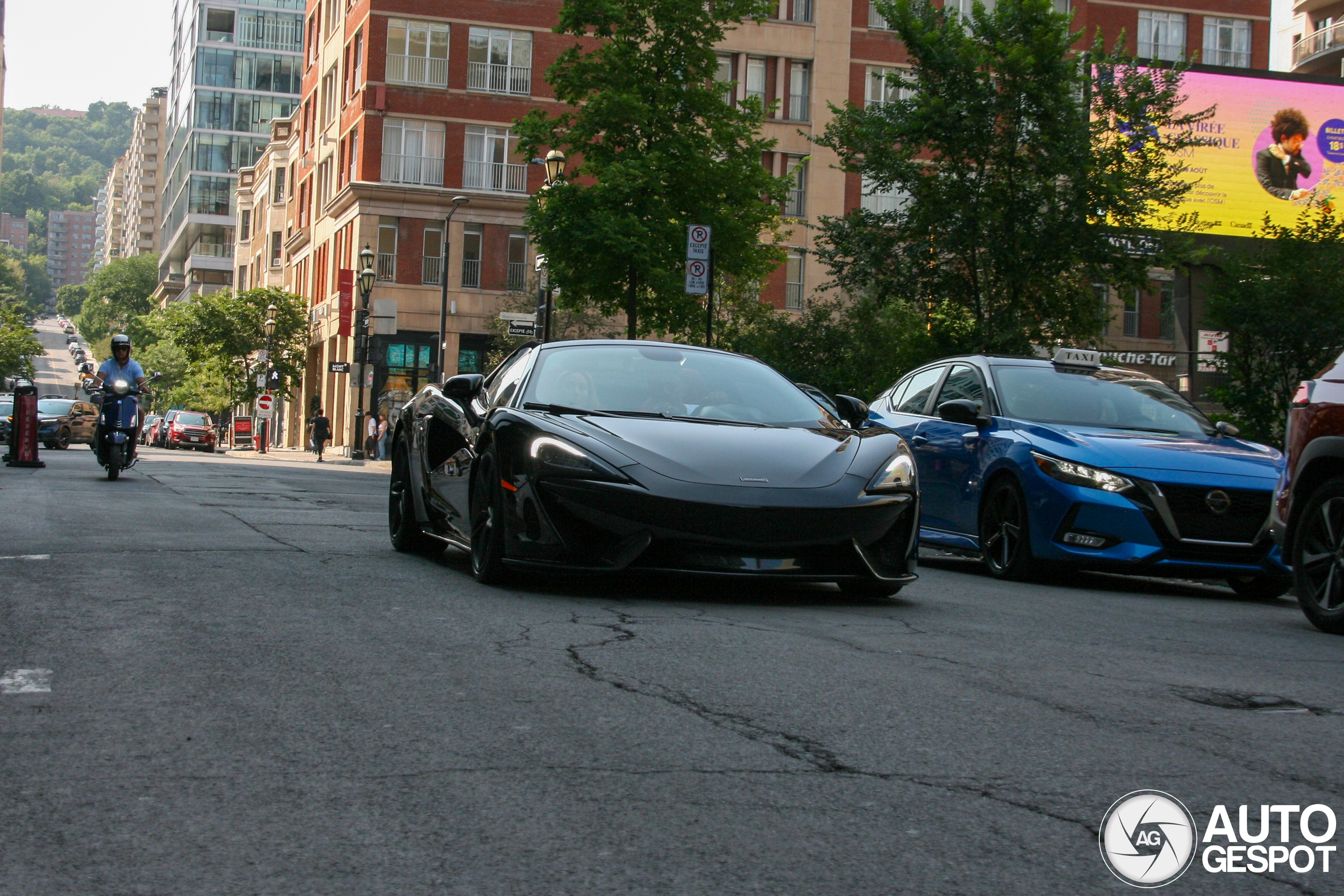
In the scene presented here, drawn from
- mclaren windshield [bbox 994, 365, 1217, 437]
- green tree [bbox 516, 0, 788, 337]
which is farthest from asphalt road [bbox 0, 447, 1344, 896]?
green tree [bbox 516, 0, 788, 337]

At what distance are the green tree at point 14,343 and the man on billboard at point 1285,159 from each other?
3109 inches

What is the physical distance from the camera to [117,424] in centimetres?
1842

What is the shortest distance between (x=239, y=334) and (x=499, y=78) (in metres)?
17.8

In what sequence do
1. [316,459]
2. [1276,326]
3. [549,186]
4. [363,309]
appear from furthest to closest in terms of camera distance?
[316,459]
[363,309]
[549,186]
[1276,326]

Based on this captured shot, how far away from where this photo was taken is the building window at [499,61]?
53.2 m

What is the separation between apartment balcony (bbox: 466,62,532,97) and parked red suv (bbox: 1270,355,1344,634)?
4826 centimetres

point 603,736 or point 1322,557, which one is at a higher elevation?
point 1322,557

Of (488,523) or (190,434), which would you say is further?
(190,434)

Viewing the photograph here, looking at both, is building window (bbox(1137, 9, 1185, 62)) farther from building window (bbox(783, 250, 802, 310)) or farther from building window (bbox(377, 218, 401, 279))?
building window (bbox(377, 218, 401, 279))

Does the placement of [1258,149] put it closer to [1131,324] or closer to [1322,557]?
[1131,324]

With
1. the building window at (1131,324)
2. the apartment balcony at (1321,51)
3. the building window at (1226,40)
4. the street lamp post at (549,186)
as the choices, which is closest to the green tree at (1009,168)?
the street lamp post at (549,186)

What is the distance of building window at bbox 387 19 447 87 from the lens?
172 feet

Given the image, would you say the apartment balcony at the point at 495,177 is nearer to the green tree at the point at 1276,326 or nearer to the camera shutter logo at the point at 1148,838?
the green tree at the point at 1276,326

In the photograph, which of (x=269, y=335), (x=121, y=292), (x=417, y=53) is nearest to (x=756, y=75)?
(x=417, y=53)
